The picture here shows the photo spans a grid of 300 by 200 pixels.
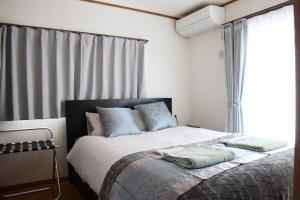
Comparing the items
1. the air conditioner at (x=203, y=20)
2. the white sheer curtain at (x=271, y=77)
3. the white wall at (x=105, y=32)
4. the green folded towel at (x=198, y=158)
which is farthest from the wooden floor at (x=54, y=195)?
the air conditioner at (x=203, y=20)

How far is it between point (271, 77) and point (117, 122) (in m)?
1.86

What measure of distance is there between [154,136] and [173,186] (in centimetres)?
130

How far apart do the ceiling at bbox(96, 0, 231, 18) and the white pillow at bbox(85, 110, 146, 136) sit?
1.52 metres

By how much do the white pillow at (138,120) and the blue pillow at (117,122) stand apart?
159 millimetres

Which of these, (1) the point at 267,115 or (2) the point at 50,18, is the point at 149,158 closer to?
(1) the point at 267,115

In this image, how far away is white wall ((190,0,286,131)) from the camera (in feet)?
10.8

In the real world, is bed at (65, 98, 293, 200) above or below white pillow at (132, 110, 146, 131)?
below

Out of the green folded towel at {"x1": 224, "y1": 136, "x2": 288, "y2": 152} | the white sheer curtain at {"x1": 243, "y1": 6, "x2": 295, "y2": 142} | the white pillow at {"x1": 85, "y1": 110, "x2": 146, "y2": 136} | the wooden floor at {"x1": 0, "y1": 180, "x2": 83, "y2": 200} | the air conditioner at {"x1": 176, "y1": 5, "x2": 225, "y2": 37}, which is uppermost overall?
the air conditioner at {"x1": 176, "y1": 5, "x2": 225, "y2": 37}

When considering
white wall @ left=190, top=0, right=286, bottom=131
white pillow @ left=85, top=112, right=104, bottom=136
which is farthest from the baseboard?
white wall @ left=190, top=0, right=286, bottom=131

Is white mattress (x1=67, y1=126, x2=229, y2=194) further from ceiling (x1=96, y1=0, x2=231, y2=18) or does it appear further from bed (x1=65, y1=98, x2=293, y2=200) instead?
ceiling (x1=96, y1=0, x2=231, y2=18)

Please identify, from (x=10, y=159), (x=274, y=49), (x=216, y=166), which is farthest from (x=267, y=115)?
(x=10, y=159)

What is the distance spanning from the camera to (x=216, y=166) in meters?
1.46

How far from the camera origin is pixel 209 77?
3527mm

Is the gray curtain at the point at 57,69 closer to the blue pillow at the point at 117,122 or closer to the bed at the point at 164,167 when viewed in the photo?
the bed at the point at 164,167
